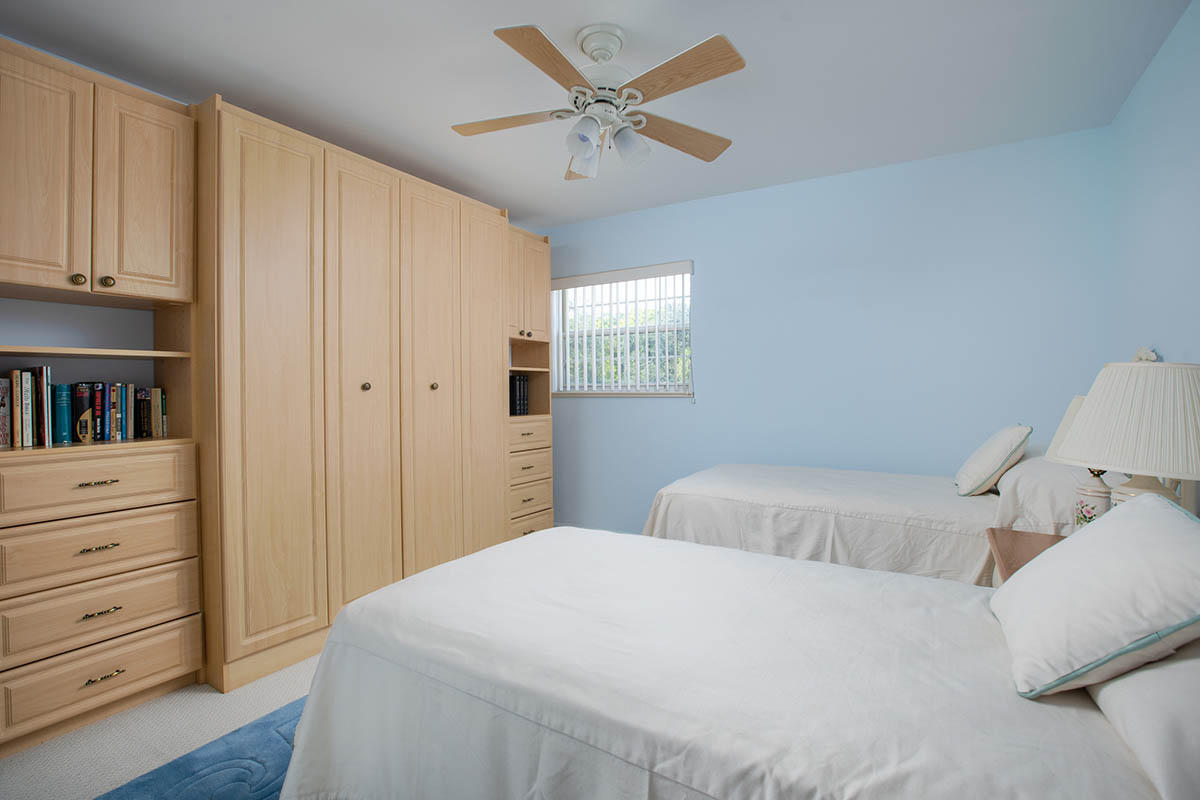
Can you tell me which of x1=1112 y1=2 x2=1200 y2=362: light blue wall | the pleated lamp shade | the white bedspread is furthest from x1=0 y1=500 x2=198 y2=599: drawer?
x1=1112 y1=2 x2=1200 y2=362: light blue wall

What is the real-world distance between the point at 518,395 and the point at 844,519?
7.92ft

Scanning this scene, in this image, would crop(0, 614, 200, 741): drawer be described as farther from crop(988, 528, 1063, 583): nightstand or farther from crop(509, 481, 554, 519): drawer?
crop(988, 528, 1063, 583): nightstand

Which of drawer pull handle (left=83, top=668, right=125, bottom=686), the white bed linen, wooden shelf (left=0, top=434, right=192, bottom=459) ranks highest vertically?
wooden shelf (left=0, top=434, right=192, bottom=459)

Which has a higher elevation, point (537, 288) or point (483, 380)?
point (537, 288)

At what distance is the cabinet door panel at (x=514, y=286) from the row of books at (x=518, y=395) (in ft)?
1.20

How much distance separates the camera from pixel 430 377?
123 inches

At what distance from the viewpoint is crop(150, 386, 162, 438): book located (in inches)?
90.6

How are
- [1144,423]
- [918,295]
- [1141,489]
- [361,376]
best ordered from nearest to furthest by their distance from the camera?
[1144,423] → [1141,489] → [361,376] → [918,295]

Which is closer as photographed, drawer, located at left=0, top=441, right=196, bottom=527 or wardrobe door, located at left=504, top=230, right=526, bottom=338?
drawer, located at left=0, top=441, right=196, bottom=527

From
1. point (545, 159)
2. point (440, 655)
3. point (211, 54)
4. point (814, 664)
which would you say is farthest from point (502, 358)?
point (814, 664)

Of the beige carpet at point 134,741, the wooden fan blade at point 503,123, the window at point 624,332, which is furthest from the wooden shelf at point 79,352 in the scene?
the window at point 624,332

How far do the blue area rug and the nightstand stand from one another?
2.27 meters

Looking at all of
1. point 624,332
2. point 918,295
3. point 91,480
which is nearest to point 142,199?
point 91,480

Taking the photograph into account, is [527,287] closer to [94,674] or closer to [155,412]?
[155,412]
